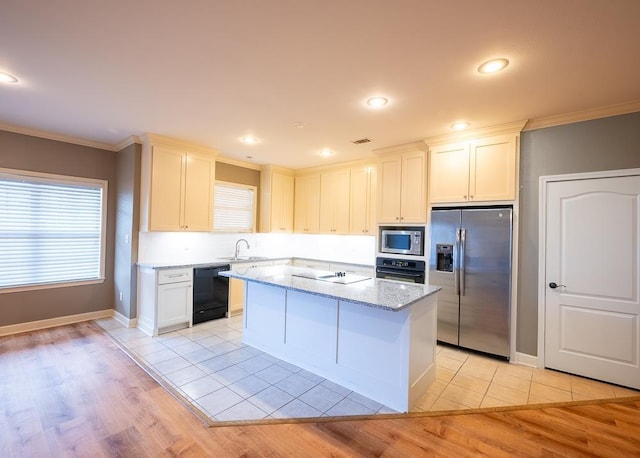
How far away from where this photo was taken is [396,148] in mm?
4242

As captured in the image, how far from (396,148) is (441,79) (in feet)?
6.03

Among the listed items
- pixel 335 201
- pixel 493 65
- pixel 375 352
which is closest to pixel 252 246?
pixel 335 201

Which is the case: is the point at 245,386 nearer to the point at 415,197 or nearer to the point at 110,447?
the point at 110,447

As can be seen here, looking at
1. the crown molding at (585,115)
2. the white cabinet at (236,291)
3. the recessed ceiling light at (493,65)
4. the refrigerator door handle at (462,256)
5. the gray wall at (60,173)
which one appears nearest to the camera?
the recessed ceiling light at (493,65)

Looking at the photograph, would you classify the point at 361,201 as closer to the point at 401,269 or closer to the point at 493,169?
the point at 401,269

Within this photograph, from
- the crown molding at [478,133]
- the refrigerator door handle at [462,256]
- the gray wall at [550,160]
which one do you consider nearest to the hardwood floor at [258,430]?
the gray wall at [550,160]

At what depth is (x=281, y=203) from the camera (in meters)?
5.87

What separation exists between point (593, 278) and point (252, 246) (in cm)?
490

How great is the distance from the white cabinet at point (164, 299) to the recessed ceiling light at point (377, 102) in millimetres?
3246

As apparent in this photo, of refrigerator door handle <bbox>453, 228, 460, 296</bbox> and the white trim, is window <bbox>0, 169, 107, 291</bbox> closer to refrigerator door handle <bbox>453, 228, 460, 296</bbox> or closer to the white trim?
refrigerator door handle <bbox>453, 228, 460, 296</bbox>

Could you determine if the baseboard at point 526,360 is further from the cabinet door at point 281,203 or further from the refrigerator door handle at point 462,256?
Result: the cabinet door at point 281,203

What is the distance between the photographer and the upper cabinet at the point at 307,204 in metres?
5.69

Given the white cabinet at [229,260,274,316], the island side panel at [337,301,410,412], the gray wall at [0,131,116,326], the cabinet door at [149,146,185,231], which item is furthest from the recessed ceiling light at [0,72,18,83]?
the island side panel at [337,301,410,412]

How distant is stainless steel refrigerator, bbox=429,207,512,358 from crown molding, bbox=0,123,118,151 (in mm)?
4859
